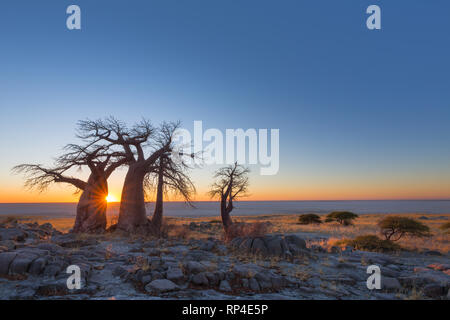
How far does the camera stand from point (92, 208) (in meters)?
15.7

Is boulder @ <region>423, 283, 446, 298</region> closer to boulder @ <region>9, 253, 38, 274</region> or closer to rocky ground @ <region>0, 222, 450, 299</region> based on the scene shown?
rocky ground @ <region>0, 222, 450, 299</region>

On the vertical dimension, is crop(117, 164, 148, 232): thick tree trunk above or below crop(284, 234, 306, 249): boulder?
above

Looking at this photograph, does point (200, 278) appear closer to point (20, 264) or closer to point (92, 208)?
point (20, 264)

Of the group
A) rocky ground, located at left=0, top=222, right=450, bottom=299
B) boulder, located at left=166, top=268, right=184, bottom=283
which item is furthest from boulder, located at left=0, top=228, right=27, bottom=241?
boulder, located at left=166, top=268, right=184, bottom=283

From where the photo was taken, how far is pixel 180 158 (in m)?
15.4

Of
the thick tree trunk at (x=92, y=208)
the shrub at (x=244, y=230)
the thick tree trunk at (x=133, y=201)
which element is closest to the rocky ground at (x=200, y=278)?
the shrub at (x=244, y=230)

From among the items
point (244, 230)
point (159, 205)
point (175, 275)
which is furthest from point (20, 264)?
point (244, 230)

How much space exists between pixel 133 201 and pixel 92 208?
268 centimetres

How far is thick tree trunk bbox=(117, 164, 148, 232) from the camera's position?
15062mm

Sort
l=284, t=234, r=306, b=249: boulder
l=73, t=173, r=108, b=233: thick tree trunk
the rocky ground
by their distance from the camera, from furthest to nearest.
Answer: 1. l=73, t=173, r=108, b=233: thick tree trunk
2. l=284, t=234, r=306, b=249: boulder
3. the rocky ground

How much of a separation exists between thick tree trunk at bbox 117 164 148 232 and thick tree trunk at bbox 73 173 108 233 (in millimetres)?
1496
